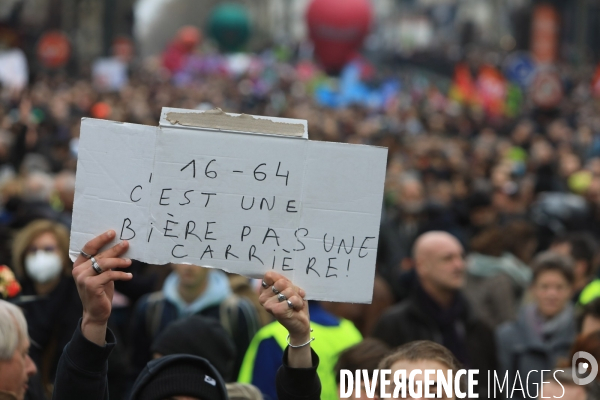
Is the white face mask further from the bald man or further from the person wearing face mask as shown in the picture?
the bald man

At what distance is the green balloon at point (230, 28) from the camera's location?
53.3 meters

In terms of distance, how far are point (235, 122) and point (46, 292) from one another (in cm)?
242

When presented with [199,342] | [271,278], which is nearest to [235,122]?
[271,278]

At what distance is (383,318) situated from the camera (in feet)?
19.0

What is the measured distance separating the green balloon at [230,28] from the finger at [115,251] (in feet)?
166

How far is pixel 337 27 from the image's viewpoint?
3809cm

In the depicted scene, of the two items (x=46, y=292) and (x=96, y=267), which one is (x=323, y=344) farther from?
(x=96, y=267)

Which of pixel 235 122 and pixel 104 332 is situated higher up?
pixel 235 122

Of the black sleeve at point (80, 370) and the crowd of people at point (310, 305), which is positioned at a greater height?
the crowd of people at point (310, 305)

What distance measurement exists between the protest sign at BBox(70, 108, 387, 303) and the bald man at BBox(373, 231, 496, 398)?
2505 mm

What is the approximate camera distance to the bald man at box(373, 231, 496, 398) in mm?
5719

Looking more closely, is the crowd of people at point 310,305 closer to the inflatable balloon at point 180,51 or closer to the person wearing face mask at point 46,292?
the person wearing face mask at point 46,292

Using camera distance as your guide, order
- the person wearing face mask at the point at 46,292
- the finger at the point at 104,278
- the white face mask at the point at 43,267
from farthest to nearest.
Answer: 1. the white face mask at the point at 43,267
2. the person wearing face mask at the point at 46,292
3. the finger at the point at 104,278
